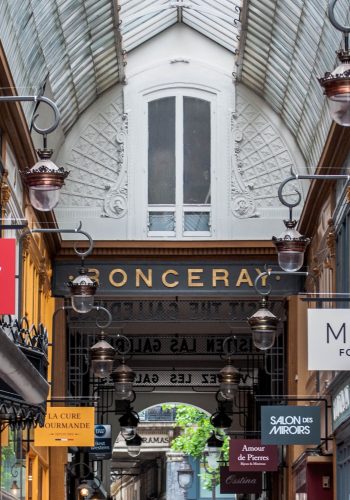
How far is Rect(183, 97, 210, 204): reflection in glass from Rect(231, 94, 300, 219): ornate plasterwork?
50 cm

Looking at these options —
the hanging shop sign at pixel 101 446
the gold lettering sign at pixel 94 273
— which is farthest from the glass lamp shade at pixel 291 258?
the hanging shop sign at pixel 101 446

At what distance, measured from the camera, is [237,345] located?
39438 mm

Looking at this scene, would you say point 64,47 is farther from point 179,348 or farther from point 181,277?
point 179,348

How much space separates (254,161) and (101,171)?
2.90 m

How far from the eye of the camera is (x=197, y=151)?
32438 mm

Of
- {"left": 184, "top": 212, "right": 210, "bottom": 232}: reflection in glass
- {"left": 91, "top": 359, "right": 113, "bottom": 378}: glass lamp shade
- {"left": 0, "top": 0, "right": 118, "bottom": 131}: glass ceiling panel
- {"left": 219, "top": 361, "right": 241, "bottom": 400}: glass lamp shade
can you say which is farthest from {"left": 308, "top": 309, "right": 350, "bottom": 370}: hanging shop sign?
{"left": 184, "top": 212, "right": 210, "bottom": 232}: reflection in glass

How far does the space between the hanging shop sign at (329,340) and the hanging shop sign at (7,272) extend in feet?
13.4

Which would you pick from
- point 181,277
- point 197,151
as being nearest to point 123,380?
point 181,277

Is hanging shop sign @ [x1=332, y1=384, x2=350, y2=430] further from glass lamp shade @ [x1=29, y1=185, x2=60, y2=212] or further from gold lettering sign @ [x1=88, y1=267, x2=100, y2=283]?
glass lamp shade @ [x1=29, y1=185, x2=60, y2=212]

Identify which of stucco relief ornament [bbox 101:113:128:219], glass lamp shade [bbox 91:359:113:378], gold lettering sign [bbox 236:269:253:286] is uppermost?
stucco relief ornament [bbox 101:113:128:219]

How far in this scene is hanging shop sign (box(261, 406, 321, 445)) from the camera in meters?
27.3

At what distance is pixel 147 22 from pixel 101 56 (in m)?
1.07

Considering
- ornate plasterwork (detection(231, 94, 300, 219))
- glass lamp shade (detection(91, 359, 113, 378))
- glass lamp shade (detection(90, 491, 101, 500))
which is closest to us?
glass lamp shade (detection(91, 359, 113, 378))

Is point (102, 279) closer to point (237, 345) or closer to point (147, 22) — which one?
point (147, 22)
